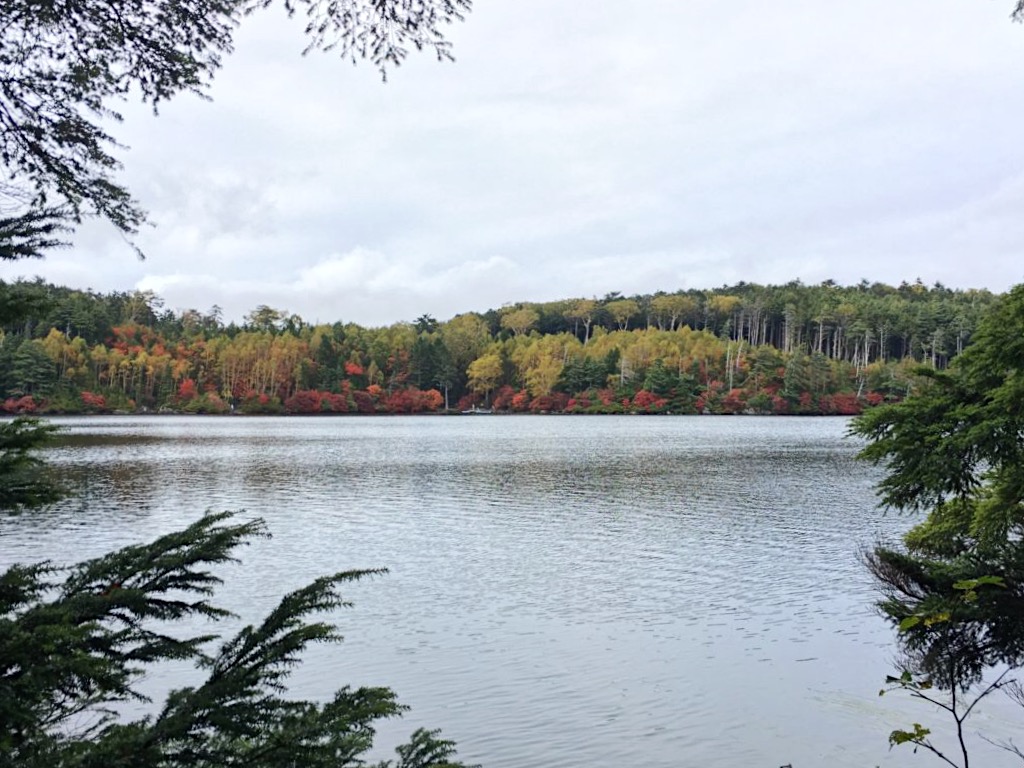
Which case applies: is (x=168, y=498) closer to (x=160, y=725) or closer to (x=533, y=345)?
(x=160, y=725)

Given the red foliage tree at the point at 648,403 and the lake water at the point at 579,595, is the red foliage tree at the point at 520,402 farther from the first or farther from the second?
the lake water at the point at 579,595

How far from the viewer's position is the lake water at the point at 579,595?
9039 millimetres

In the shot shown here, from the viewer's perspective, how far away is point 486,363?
11744cm

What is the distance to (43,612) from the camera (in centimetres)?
271

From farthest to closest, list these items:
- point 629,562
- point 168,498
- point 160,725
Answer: point 168,498
point 629,562
point 160,725

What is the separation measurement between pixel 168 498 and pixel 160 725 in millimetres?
25484

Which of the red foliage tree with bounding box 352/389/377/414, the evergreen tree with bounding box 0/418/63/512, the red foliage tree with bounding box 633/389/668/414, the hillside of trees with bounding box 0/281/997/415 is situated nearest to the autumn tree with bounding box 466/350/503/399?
the hillside of trees with bounding box 0/281/997/415

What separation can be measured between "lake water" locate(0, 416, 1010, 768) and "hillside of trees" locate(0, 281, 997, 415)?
223 feet

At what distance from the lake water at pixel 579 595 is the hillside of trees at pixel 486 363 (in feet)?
223

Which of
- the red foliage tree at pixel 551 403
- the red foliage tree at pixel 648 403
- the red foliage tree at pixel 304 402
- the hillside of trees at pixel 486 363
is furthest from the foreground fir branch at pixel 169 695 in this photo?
the red foliage tree at pixel 551 403

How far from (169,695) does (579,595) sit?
11.9 m

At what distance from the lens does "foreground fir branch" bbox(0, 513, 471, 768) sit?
8.41 feet

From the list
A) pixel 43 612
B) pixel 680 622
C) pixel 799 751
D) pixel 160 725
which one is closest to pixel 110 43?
pixel 43 612

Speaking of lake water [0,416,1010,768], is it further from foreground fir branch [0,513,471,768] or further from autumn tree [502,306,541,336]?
autumn tree [502,306,541,336]
